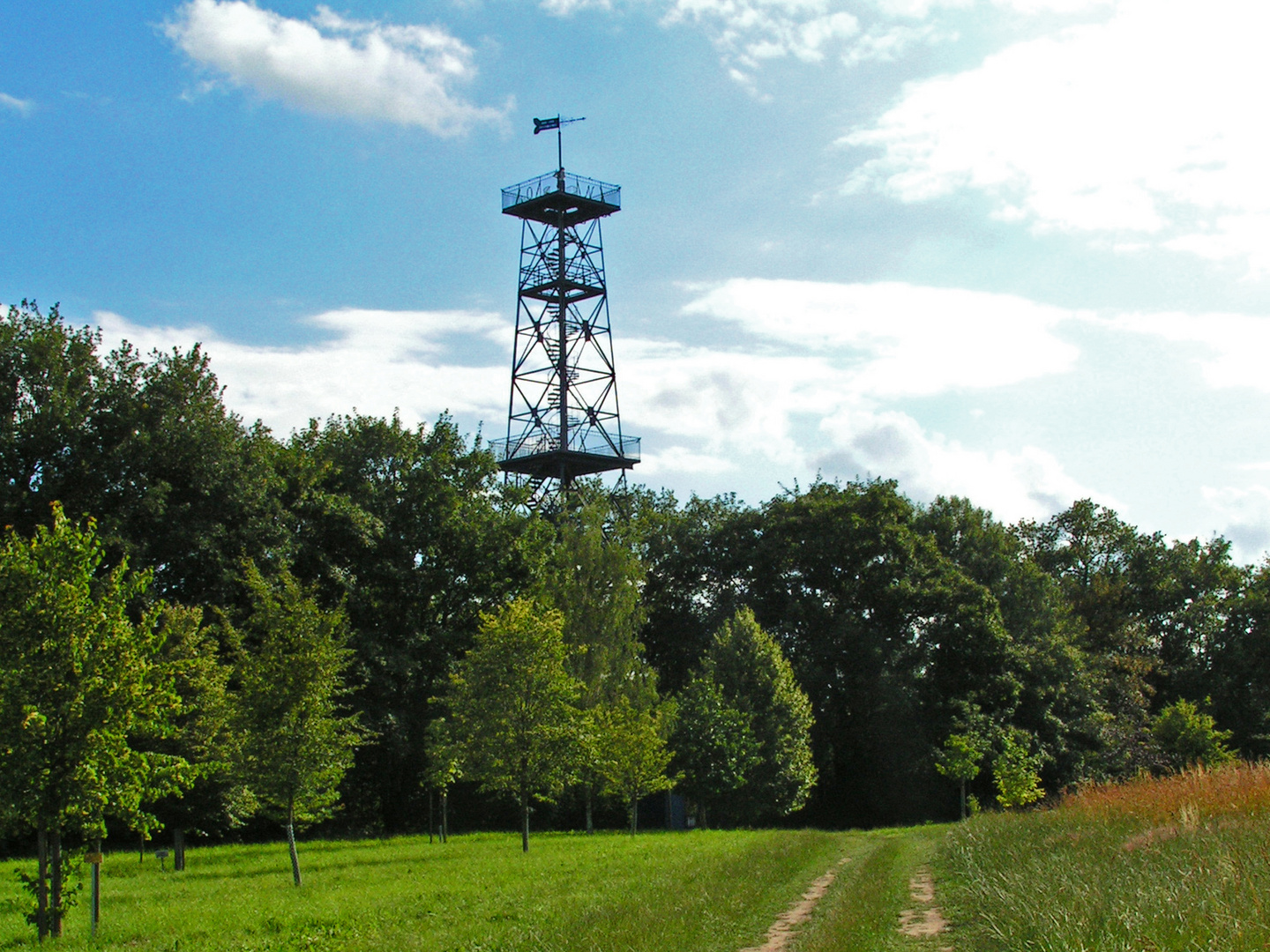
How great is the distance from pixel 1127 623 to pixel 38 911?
54.2 meters

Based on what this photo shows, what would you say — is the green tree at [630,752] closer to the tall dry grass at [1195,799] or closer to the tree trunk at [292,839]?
the tree trunk at [292,839]

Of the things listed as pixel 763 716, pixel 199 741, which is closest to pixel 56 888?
pixel 199 741

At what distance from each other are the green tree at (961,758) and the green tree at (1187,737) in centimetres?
786

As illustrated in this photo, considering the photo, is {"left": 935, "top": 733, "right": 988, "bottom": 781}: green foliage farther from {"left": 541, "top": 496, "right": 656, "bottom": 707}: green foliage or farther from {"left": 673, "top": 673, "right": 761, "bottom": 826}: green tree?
{"left": 541, "top": 496, "right": 656, "bottom": 707}: green foliage

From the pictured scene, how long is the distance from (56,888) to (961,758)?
35.4m

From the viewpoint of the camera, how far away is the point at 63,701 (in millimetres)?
15352

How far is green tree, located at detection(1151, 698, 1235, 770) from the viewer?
4628cm

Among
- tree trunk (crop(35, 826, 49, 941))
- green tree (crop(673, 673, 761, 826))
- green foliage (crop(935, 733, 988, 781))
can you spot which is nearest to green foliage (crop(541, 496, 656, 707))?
green tree (crop(673, 673, 761, 826))

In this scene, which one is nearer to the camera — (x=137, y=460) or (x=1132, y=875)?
(x=1132, y=875)

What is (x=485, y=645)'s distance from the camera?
29594 millimetres

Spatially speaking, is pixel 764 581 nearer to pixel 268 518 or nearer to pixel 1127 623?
pixel 1127 623

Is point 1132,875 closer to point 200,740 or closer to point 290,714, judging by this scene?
point 290,714

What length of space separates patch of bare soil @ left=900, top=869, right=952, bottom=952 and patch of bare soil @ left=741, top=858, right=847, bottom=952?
127cm

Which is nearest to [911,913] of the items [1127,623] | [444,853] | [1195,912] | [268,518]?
[1195,912]
